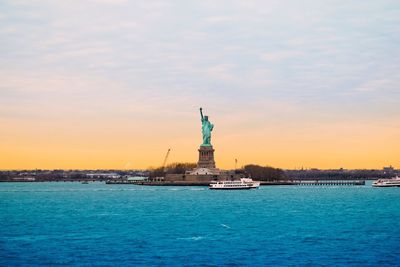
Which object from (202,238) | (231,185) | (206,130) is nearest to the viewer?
(202,238)

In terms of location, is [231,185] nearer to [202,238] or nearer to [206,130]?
[206,130]

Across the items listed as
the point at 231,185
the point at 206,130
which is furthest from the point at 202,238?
the point at 206,130

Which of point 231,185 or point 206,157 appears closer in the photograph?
point 231,185

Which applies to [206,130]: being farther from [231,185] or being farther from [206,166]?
[231,185]

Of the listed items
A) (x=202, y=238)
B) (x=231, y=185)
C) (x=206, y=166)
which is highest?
(x=206, y=166)

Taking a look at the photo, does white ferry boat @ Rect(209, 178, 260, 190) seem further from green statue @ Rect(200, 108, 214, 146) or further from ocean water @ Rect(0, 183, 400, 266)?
ocean water @ Rect(0, 183, 400, 266)

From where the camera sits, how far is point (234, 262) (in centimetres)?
3981

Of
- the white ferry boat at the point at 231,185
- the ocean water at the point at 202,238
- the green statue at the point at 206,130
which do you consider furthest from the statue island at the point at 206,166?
the ocean water at the point at 202,238

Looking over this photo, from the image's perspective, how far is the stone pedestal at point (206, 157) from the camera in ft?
594

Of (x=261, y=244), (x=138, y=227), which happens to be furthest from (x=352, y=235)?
(x=138, y=227)

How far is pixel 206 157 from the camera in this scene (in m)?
182

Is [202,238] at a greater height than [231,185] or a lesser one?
lesser

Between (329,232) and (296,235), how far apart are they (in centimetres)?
342

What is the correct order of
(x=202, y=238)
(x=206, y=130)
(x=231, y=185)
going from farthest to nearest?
(x=206, y=130) → (x=231, y=185) → (x=202, y=238)
